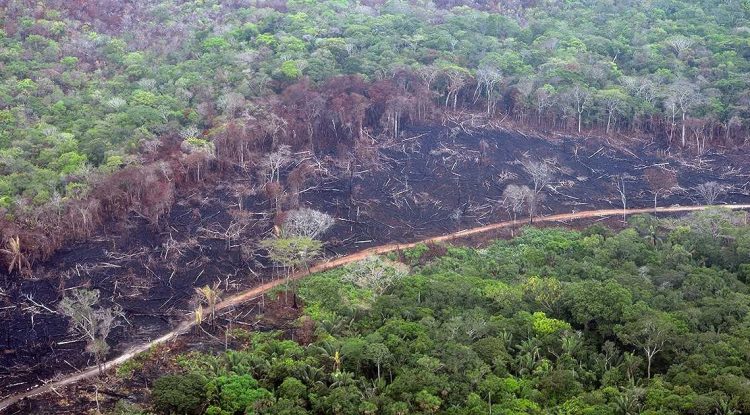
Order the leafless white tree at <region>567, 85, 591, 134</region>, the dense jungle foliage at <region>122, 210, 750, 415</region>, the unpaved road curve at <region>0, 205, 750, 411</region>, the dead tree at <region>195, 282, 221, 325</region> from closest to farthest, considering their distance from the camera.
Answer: the dense jungle foliage at <region>122, 210, 750, 415</region> < the unpaved road curve at <region>0, 205, 750, 411</region> < the dead tree at <region>195, 282, 221, 325</region> < the leafless white tree at <region>567, 85, 591, 134</region>

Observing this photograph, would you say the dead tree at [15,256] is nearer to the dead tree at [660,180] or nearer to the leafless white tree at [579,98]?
the dead tree at [660,180]

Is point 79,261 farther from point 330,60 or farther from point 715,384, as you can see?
point 715,384

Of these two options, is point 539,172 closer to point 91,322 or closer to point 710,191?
point 710,191

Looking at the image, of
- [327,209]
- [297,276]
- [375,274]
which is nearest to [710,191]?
[375,274]

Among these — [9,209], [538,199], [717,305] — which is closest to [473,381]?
[717,305]

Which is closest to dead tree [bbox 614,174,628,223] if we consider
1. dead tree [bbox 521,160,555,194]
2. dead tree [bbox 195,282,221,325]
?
dead tree [bbox 521,160,555,194]

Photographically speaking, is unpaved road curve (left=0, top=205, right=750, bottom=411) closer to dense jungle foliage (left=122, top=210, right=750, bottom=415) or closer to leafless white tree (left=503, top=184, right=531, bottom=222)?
leafless white tree (left=503, top=184, right=531, bottom=222)

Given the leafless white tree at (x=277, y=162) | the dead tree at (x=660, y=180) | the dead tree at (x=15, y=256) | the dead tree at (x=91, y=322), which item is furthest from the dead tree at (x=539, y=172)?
the dead tree at (x=15, y=256)
